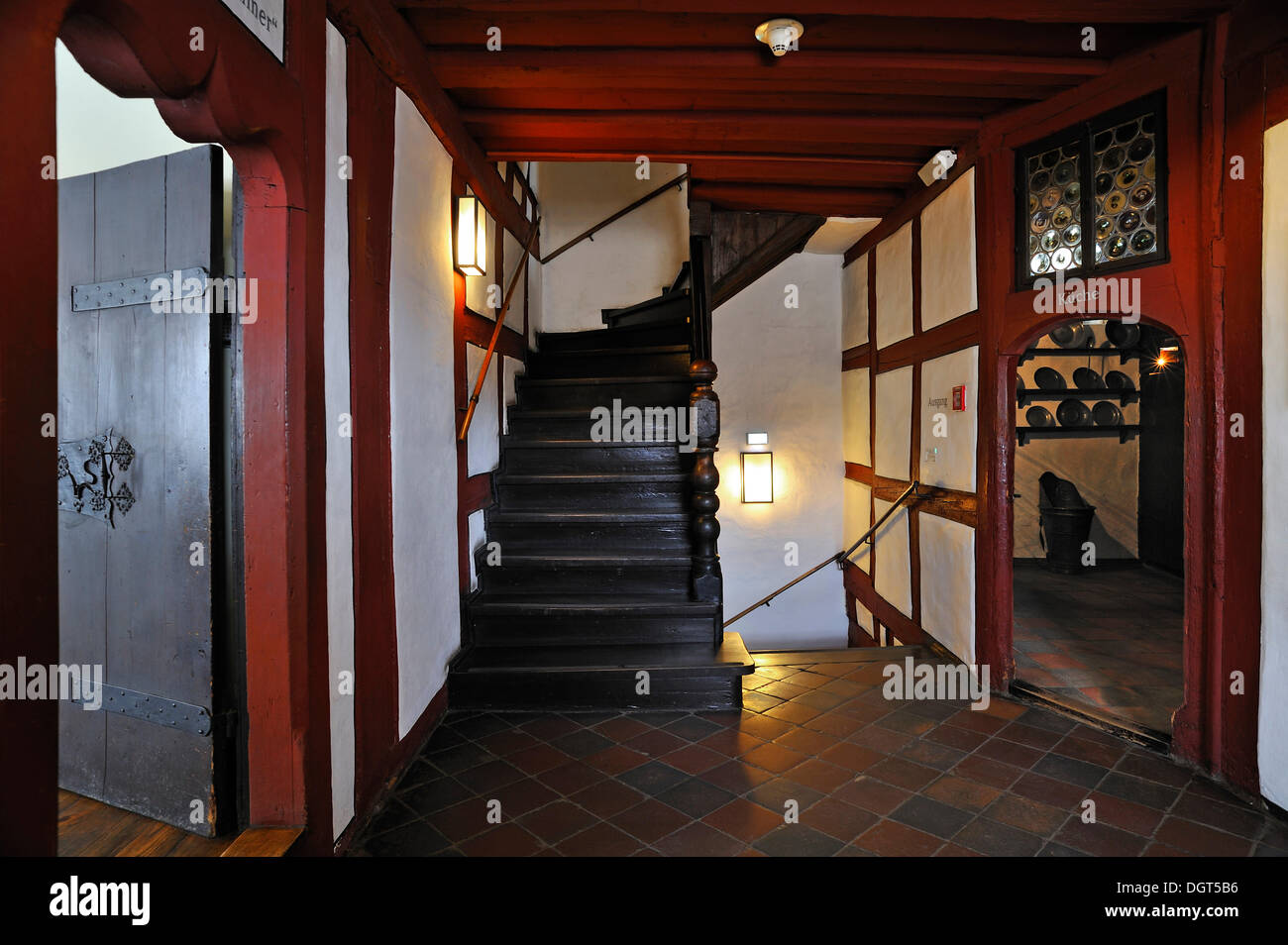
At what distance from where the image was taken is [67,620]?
2.28 metres

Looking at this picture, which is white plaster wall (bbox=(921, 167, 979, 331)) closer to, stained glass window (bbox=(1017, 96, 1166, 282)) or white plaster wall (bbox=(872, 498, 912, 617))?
stained glass window (bbox=(1017, 96, 1166, 282))

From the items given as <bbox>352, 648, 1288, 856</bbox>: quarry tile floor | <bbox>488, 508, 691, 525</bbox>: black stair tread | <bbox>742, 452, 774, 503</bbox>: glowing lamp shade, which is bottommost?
<bbox>352, 648, 1288, 856</bbox>: quarry tile floor

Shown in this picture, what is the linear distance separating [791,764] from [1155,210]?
2.95 m

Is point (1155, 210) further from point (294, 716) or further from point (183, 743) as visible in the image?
point (183, 743)

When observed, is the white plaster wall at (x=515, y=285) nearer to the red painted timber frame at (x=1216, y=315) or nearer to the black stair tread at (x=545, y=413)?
the black stair tread at (x=545, y=413)

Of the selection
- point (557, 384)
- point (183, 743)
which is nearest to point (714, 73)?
point (557, 384)

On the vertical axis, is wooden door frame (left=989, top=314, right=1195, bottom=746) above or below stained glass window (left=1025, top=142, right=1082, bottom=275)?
below

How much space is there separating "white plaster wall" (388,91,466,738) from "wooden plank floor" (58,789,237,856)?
0.81 metres

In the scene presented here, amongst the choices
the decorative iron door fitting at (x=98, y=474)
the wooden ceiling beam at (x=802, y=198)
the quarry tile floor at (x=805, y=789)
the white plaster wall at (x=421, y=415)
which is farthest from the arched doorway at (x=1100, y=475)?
the decorative iron door fitting at (x=98, y=474)

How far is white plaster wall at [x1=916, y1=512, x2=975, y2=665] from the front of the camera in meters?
3.91

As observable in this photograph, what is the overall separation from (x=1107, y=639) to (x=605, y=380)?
3.95m

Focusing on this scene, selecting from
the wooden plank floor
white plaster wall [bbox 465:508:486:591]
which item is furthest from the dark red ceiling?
the wooden plank floor

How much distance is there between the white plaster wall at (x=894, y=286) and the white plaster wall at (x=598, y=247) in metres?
1.98

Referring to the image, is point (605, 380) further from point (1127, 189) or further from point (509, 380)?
point (1127, 189)
